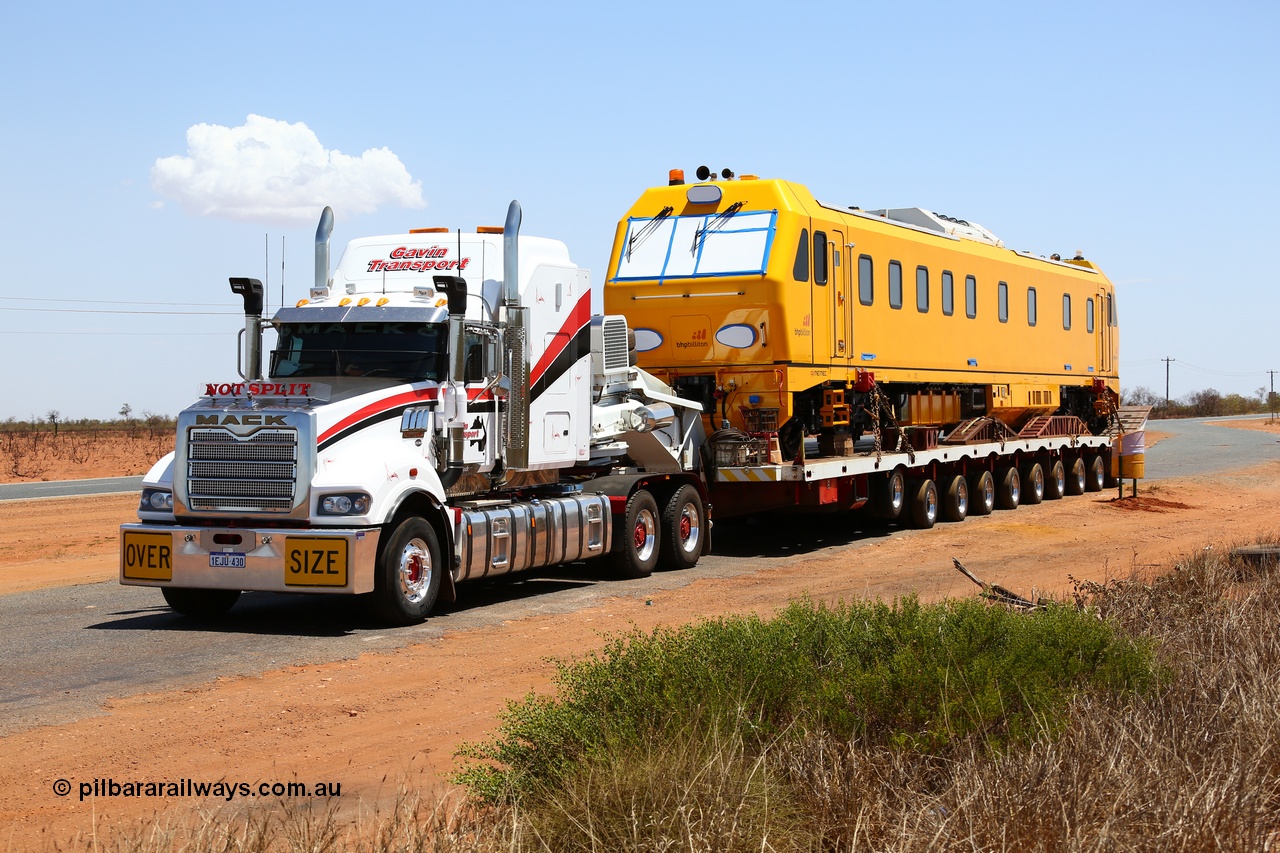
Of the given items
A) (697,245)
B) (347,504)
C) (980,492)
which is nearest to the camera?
(347,504)

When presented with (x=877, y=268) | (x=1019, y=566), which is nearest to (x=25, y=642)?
(x=1019, y=566)

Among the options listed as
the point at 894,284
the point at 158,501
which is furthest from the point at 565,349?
the point at 894,284

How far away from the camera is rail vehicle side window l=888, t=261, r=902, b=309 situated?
2008 centimetres

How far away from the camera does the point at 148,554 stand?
38.1 ft

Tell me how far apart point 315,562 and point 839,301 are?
375 inches

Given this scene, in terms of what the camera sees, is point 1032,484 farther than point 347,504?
Yes

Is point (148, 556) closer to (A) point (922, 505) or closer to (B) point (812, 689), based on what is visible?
(B) point (812, 689)

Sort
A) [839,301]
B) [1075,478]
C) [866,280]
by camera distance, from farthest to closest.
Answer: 1. [1075,478]
2. [866,280]
3. [839,301]

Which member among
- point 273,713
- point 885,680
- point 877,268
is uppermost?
point 877,268

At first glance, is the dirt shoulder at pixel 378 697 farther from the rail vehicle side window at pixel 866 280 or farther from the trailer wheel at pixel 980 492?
the trailer wheel at pixel 980 492

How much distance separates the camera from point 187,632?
37.8 ft

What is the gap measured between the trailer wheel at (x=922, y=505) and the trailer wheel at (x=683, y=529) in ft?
17.8

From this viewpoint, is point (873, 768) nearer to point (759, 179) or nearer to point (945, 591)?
point (945, 591)

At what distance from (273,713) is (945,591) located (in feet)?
23.1
